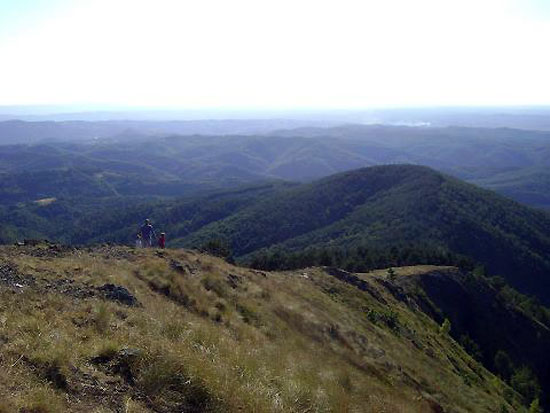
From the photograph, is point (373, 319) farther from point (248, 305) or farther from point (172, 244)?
point (172, 244)

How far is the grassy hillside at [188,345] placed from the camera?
8.13 metres

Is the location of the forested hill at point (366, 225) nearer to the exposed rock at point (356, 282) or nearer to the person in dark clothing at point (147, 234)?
the exposed rock at point (356, 282)

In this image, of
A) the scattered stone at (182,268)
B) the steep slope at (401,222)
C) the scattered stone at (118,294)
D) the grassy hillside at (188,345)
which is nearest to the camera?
the grassy hillside at (188,345)

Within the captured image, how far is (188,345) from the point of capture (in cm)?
1042

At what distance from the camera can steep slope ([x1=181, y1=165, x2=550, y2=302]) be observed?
111875mm

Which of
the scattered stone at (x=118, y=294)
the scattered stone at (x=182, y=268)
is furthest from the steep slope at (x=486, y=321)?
the scattered stone at (x=118, y=294)

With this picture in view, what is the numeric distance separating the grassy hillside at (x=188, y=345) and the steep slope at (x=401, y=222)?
77771mm

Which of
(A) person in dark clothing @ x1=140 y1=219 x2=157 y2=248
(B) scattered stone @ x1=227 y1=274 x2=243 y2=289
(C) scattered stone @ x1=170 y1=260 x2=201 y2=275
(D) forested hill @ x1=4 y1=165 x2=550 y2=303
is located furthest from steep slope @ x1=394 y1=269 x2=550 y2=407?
(C) scattered stone @ x1=170 y1=260 x2=201 y2=275

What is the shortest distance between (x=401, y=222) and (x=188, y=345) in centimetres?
12275

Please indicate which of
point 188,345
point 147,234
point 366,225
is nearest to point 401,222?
point 366,225

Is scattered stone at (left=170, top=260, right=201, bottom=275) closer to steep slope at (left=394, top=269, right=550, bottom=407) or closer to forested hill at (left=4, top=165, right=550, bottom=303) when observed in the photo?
steep slope at (left=394, top=269, right=550, bottom=407)

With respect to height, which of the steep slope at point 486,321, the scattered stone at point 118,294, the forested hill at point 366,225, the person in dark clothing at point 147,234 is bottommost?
the forested hill at point 366,225

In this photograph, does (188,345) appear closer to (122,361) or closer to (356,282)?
(122,361)

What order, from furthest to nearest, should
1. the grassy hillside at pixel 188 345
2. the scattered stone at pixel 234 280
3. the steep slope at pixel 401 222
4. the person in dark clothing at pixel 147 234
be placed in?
the steep slope at pixel 401 222, the person in dark clothing at pixel 147 234, the scattered stone at pixel 234 280, the grassy hillside at pixel 188 345
